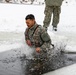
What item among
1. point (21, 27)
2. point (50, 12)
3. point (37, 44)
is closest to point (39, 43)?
point (37, 44)

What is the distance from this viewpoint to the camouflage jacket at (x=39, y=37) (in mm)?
7074

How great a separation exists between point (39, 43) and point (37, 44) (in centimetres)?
8

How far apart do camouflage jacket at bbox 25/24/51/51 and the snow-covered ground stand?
0.96 metres

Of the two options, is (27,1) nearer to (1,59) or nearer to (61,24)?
(61,24)

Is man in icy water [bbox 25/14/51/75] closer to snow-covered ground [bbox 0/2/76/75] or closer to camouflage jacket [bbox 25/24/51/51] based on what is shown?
camouflage jacket [bbox 25/24/51/51]

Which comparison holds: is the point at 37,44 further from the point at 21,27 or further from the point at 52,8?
the point at 21,27

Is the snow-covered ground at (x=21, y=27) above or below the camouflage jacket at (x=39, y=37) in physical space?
below

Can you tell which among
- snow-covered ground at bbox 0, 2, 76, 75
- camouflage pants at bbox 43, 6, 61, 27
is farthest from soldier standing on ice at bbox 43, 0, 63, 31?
snow-covered ground at bbox 0, 2, 76, 75

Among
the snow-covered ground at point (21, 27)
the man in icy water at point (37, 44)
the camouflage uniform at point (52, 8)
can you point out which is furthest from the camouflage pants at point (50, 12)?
the man in icy water at point (37, 44)

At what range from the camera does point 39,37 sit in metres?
7.22

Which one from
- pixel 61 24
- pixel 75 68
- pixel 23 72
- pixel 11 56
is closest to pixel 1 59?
pixel 11 56

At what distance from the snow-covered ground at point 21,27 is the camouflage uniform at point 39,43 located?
3.13ft

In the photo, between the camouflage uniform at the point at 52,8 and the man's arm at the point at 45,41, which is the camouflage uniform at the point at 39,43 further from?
the camouflage uniform at the point at 52,8

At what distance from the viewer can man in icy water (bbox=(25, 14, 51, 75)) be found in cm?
691
